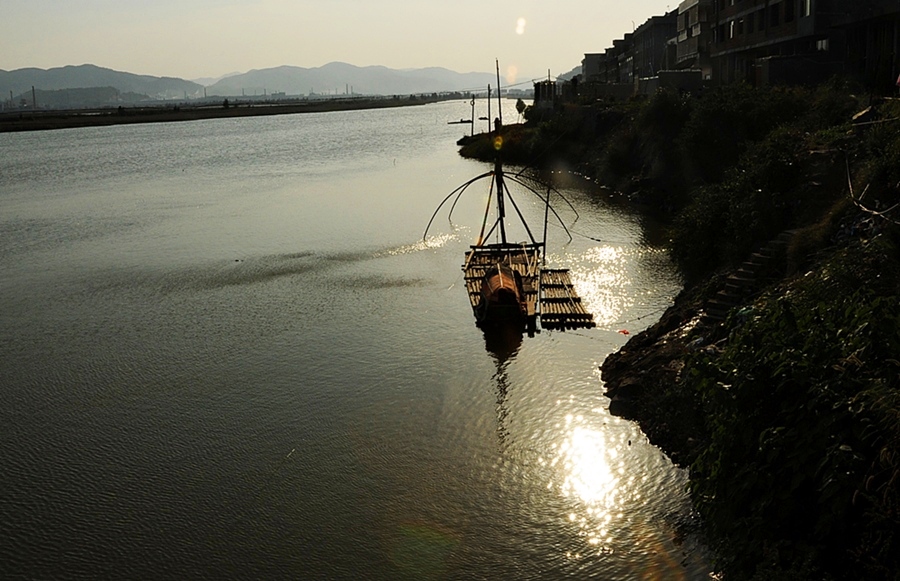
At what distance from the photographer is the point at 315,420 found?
21328 mm

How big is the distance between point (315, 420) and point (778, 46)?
59.4 m

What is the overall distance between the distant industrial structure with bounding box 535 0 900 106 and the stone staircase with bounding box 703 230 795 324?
19.8 meters

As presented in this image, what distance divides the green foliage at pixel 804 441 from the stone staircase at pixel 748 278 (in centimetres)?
875

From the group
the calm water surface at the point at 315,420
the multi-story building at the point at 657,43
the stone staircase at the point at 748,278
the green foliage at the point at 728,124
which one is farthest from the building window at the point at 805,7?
the multi-story building at the point at 657,43

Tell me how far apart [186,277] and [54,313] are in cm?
674

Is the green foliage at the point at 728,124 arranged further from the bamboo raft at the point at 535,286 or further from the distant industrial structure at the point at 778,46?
the bamboo raft at the point at 535,286

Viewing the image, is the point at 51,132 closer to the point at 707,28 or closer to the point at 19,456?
the point at 707,28

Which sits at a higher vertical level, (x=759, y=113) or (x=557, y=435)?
(x=759, y=113)

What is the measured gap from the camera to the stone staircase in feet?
73.4

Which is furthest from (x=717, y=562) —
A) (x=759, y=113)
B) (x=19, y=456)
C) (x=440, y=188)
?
(x=440, y=188)

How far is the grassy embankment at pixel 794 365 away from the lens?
1056cm

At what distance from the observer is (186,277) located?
37375mm

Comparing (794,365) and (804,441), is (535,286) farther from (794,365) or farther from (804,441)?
(804,441)

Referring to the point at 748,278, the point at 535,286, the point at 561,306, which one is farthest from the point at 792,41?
the point at 748,278
